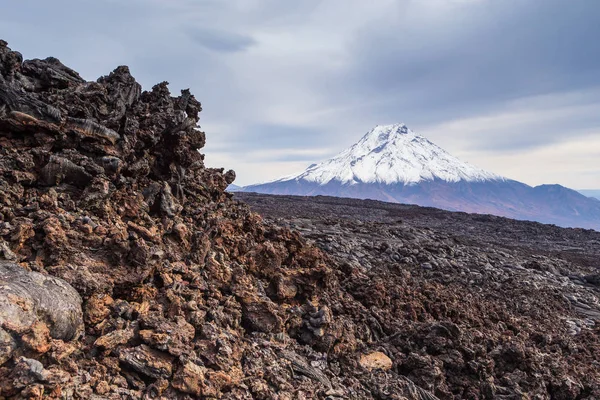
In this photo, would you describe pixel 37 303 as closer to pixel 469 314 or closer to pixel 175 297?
pixel 175 297

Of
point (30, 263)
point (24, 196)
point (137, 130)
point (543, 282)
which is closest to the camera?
point (30, 263)

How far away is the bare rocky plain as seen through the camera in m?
5.75

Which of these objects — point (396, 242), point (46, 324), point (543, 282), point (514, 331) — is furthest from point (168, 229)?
point (543, 282)

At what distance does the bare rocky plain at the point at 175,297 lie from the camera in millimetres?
5754

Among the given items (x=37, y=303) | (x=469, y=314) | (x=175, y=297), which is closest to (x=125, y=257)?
(x=175, y=297)

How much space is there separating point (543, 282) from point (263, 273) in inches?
730

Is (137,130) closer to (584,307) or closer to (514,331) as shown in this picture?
(514,331)

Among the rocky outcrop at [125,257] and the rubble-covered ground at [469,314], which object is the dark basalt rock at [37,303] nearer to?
the rocky outcrop at [125,257]

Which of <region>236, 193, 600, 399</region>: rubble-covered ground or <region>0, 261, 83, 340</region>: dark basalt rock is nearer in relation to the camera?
<region>0, 261, 83, 340</region>: dark basalt rock

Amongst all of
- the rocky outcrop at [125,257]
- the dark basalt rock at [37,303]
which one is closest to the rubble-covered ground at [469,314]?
the rocky outcrop at [125,257]

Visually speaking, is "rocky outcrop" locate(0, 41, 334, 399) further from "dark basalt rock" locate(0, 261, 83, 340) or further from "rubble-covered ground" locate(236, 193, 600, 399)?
"rubble-covered ground" locate(236, 193, 600, 399)

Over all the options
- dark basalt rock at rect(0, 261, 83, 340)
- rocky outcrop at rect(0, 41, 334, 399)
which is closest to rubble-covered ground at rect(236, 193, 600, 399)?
rocky outcrop at rect(0, 41, 334, 399)

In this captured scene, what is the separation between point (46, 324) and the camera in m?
5.43

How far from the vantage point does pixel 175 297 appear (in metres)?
7.37
